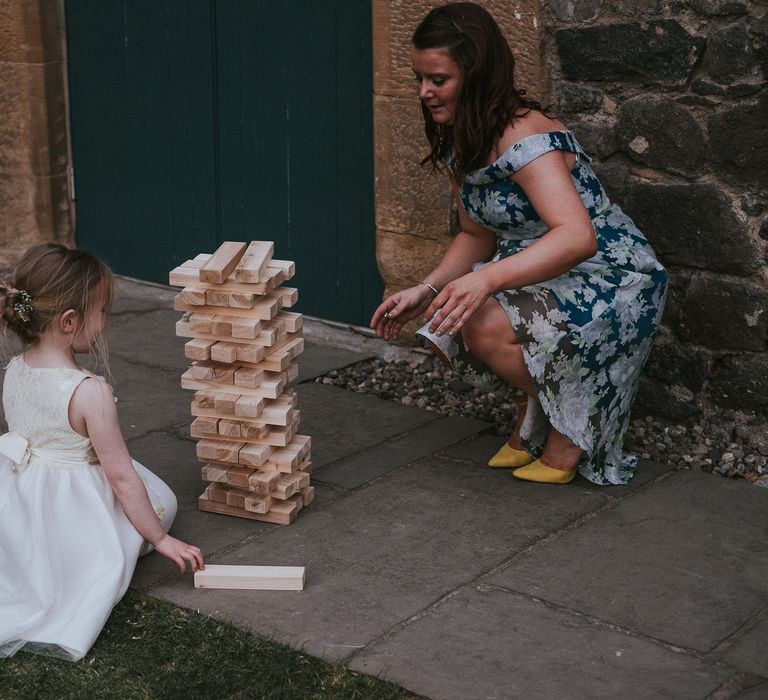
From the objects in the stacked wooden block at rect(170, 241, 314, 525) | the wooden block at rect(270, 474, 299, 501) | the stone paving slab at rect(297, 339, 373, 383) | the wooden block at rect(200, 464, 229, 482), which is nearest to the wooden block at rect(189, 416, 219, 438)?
the stacked wooden block at rect(170, 241, 314, 525)

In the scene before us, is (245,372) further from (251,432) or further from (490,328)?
(490,328)

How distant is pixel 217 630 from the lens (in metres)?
2.74

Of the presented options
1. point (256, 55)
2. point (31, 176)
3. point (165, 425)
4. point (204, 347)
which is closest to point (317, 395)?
point (165, 425)

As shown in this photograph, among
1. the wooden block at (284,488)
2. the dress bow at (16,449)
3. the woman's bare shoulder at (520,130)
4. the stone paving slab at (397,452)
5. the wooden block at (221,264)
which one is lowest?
the stone paving slab at (397,452)

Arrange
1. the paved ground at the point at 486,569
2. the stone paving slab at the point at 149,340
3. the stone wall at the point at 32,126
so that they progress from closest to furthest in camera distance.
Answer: the paved ground at the point at 486,569
the stone paving slab at the point at 149,340
the stone wall at the point at 32,126

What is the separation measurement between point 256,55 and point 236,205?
2.20ft

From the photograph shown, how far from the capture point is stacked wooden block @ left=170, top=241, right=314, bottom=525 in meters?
3.19

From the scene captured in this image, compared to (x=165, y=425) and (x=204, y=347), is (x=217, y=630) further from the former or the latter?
(x=165, y=425)

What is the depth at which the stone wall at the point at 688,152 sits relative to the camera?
12.2ft

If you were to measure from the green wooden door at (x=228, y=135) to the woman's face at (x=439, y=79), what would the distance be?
4.76 feet

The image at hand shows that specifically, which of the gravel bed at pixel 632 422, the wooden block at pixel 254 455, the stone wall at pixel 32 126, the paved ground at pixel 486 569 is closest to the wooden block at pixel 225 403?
the wooden block at pixel 254 455

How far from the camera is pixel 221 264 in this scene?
125 inches

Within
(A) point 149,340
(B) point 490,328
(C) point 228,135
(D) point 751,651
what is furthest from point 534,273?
(C) point 228,135

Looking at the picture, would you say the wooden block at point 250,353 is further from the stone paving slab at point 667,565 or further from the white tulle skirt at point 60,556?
the stone paving slab at point 667,565
